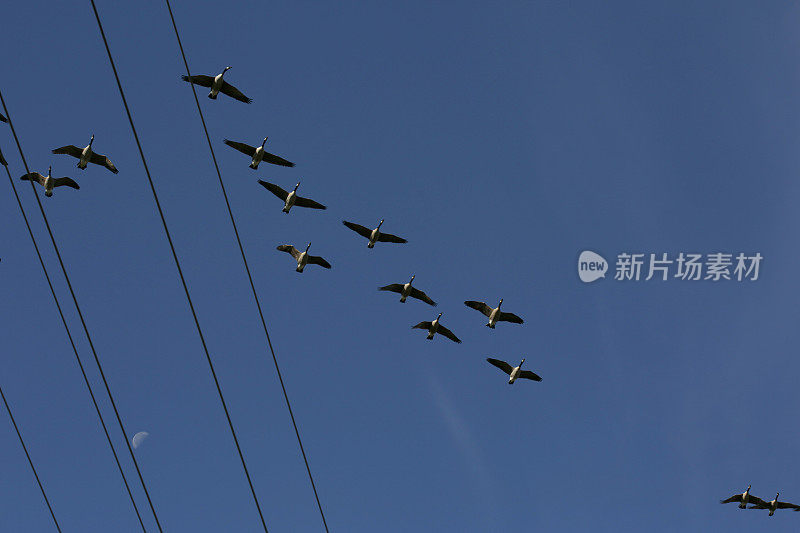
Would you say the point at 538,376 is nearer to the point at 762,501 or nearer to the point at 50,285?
the point at 762,501

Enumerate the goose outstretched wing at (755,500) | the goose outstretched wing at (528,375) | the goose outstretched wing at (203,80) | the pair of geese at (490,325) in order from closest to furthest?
the goose outstretched wing at (203,80)
the pair of geese at (490,325)
the goose outstretched wing at (528,375)
the goose outstretched wing at (755,500)

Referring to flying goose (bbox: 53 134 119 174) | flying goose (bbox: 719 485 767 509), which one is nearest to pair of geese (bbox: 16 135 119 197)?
flying goose (bbox: 53 134 119 174)

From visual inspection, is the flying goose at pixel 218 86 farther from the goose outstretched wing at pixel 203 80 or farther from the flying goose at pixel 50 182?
the flying goose at pixel 50 182

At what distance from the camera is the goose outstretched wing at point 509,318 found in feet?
147

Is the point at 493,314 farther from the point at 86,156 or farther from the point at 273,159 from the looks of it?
the point at 86,156

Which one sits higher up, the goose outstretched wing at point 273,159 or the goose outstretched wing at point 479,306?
the goose outstretched wing at point 273,159

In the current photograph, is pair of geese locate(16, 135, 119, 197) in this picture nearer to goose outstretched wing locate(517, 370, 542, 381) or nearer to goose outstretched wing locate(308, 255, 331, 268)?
goose outstretched wing locate(308, 255, 331, 268)

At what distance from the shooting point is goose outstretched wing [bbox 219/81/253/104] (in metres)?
40.3

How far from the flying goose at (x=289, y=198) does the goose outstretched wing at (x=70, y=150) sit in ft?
26.3

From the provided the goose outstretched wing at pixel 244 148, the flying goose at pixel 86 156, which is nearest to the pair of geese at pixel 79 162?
the flying goose at pixel 86 156

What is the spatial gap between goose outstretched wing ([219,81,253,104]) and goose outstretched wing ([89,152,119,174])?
21.8ft

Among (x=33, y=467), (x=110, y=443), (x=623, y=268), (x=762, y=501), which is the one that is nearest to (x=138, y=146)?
(x=110, y=443)

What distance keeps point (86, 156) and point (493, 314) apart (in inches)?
761

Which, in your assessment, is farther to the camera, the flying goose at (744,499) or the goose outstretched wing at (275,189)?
the flying goose at (744,499)
